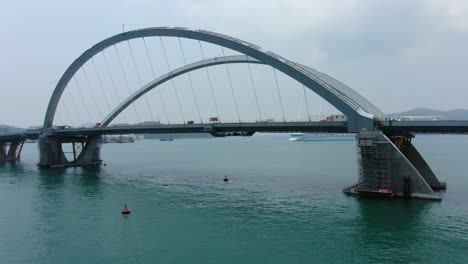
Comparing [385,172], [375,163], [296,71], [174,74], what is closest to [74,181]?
[174,74]

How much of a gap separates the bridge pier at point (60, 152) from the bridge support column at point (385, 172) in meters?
70.9

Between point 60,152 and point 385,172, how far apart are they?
3057 inches

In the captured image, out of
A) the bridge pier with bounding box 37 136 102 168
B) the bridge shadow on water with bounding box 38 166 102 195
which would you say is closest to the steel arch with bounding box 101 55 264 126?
the bridge pier with bounding box 37 136 102 168

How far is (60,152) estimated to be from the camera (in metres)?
91.3

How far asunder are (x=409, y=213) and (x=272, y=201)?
14.0 m

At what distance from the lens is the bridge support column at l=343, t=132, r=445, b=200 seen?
40.1 meters

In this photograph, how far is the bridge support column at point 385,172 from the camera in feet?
131

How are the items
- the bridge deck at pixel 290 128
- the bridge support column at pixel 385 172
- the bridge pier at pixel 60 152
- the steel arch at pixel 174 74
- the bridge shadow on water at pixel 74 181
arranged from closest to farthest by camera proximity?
the bridge support column at pixel 385 172, the bridge deck at pixel 290 128, the bridge shadow on water at pixel 74 181, the steel arch at pixel 174 74, the bridge pier at pixel 60 152

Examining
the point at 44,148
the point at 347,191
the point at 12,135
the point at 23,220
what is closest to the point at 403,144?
the point at 347,191

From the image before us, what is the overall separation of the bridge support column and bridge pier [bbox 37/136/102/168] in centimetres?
7085

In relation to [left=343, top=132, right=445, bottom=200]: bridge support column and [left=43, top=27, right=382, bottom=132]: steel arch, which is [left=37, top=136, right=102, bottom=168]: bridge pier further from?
[left=343, top=132, right=445, bottom=200]: bridge support column

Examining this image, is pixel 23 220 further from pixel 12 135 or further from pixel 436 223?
pixel 12 135

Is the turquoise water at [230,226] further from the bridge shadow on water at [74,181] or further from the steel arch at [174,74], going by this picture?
the steel arch at [174,74]

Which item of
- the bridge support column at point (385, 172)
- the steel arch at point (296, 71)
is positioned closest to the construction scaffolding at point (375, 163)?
the bridge support column at point (385, 172)
